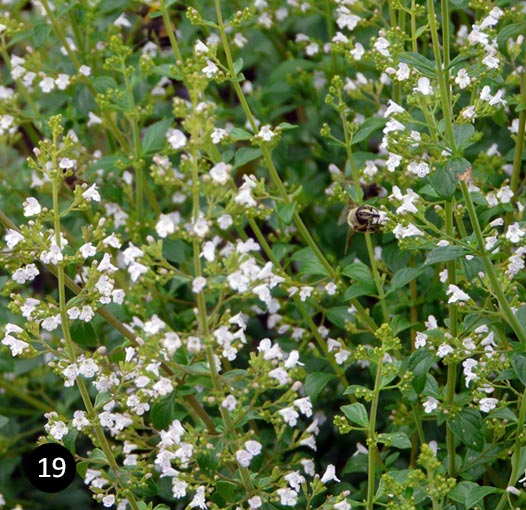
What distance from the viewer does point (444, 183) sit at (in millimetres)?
2588

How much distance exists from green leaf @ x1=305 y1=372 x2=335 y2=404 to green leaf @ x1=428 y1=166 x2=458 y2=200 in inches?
40.2

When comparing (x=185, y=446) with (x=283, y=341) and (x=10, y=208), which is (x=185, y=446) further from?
(x=10, y=208)

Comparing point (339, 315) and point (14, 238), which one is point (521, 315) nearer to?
point (339, 315)

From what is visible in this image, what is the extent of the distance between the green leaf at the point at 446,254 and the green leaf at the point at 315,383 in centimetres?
→ 87

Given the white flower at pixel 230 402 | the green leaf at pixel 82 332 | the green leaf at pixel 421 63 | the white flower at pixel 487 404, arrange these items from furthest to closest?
the green leaf at pixel 82 332 → the white flower at pixel 487 404 → the green leaf at pixel 421 63 → the white flower at pixel 230 402

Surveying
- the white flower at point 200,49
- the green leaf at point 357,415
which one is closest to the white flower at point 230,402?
the green leaf at point 357,415

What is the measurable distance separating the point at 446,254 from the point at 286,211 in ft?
2.23

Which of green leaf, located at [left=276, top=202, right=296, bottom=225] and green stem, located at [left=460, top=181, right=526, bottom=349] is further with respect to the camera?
green leaf, located at [left=276, top=202, right=296, bottom=225]

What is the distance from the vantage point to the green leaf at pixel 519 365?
8.89ft

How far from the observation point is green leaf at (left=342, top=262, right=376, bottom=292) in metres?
3.21

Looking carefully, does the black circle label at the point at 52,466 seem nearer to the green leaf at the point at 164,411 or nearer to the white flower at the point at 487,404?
the green leaf at the point at 164,411

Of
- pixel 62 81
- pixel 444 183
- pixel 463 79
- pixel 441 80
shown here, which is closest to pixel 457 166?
pixel 444 183

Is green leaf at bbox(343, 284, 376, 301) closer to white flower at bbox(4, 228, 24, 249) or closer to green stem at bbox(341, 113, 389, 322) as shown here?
green stem at bbox(341, 113, 389, 322)

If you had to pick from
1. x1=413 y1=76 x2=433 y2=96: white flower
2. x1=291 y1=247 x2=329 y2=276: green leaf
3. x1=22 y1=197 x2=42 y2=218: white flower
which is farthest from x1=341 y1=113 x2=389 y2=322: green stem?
x1=22 y1=197 x2=42 y2=218: white flower
